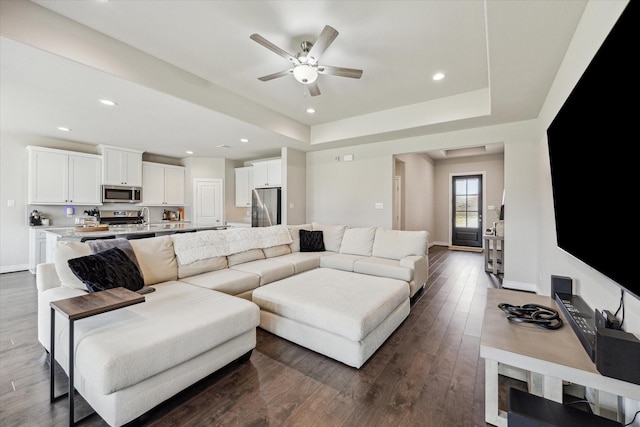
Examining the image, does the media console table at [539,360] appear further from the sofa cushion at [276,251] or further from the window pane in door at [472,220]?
the window pane in door at [472,220]

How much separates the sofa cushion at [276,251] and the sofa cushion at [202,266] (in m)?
0.75

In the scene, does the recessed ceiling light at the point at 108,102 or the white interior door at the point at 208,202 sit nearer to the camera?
the recessed ceiling light at the point at 108,102

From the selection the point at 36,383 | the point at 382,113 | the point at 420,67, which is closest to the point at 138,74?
the point at 36,383

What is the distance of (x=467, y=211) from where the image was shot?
774 centimetres

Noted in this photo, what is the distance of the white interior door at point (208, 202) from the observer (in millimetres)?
7059

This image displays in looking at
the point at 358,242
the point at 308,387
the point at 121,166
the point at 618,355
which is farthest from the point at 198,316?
the point at 121,166

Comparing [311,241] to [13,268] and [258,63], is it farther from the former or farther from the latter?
[13,268]

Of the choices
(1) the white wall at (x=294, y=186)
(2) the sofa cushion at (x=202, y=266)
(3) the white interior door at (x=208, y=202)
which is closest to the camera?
(2) the sofa cushion at (x=202, y=266)

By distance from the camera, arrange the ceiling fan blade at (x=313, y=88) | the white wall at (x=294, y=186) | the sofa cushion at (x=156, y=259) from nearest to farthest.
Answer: the sofa cushion at (x=156, y=259) < the ceiling fan blade at (x=313, y=88) < the white wall at (x=294, y=186)

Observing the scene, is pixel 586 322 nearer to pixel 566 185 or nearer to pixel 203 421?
pixel 566 185

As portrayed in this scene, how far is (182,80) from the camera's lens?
3215 millimetres

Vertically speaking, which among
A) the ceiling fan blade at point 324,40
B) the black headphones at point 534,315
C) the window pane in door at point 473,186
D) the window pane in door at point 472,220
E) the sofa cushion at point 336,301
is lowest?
the sofa cushion at point 336,301

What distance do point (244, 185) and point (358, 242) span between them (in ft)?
13.4

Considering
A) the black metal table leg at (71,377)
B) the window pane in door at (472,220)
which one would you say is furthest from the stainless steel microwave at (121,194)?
the window pane in door at (472,220)
